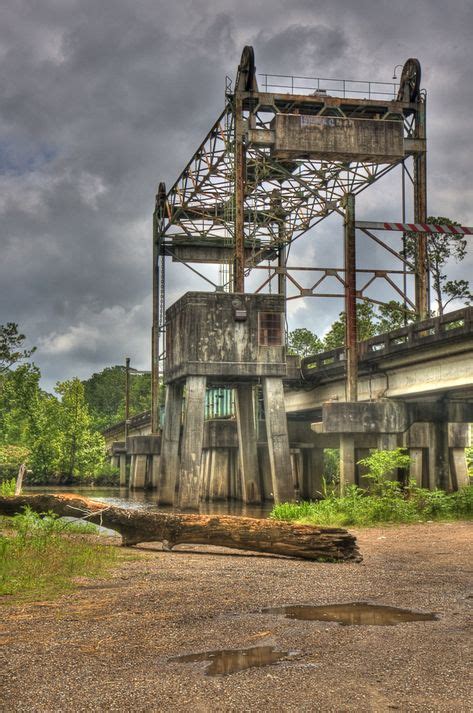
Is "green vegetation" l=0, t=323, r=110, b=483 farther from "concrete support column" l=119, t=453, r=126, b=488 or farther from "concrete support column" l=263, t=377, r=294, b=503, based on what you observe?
"concrete support column" l=263, t=377, r=294, b=503

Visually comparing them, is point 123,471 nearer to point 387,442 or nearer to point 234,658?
point 387,442

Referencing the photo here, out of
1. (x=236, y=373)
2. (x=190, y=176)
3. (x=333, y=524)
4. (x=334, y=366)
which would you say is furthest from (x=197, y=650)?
(x=190, y=176)

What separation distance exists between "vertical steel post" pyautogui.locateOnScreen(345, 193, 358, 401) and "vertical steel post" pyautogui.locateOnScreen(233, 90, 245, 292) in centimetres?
419

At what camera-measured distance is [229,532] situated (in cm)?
1476

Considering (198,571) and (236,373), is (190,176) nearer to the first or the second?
(236,373)

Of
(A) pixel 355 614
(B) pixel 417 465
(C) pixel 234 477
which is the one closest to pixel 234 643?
(A) pixel 355 614

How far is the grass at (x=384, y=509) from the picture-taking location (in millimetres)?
22094

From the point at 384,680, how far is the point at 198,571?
248 inches

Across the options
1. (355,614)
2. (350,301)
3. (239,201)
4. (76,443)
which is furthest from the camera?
(76,443)

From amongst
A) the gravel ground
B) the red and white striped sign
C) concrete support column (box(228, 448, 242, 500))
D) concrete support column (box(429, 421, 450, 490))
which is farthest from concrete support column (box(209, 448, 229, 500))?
the gravel ground

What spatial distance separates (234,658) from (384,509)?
51.8 feet

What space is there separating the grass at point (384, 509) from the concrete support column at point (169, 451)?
1326 cm

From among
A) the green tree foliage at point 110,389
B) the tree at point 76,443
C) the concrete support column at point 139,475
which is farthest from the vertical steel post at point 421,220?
the green tree foliage at point 110,389

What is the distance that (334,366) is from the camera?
3547cm
